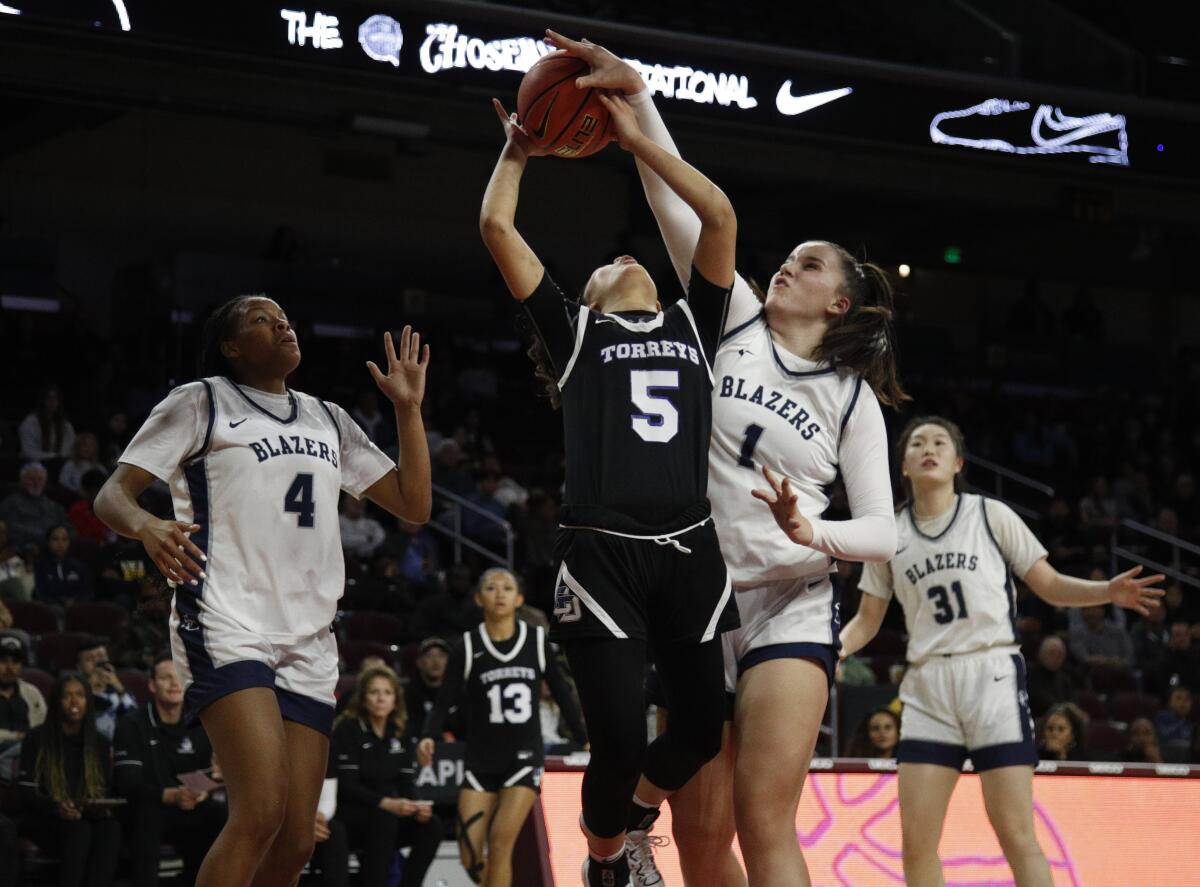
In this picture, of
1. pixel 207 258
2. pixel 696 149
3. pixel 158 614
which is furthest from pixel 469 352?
pixel 158 614

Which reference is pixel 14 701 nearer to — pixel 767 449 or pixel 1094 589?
pixel 1094 589

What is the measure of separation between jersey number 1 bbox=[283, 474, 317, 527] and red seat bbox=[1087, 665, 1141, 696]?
35.1 ft

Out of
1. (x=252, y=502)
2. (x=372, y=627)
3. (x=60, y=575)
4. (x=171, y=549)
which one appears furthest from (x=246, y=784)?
(x=60, y=575)

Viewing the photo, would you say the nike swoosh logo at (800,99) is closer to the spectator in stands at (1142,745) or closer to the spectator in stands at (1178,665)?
the spectator in stands at (1178,665)

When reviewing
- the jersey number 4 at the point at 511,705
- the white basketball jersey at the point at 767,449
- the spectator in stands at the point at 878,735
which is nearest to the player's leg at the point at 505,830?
the jersey number 4 at the point at 511,705

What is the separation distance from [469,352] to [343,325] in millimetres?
1558

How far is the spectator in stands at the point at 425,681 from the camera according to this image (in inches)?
406

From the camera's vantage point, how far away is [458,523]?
14.7 metres

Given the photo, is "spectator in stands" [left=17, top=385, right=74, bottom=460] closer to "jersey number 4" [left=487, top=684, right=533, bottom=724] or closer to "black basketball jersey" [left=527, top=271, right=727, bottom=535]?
"jersey number 4" [left=487, top=684, right=533, bottom=724]

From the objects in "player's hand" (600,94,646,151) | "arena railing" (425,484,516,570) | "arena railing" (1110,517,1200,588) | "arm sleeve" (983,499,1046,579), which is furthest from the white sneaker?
"arena railing" (1110,517,1200,588)

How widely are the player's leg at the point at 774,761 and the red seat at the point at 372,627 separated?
804 centimetres

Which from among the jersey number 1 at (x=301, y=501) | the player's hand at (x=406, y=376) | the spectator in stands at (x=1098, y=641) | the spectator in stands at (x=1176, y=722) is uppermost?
the player's hand at (x=406, y=376)

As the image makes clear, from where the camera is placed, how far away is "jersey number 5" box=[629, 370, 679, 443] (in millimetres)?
4207

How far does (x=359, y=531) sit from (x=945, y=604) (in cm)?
811
